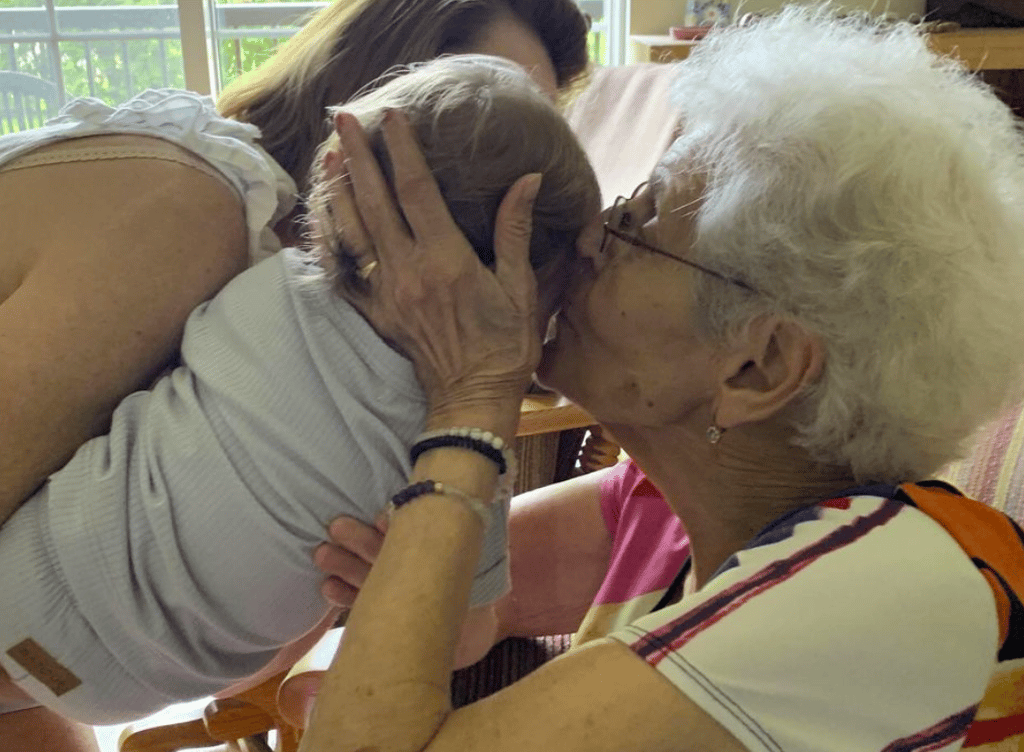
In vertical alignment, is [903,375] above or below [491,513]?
above

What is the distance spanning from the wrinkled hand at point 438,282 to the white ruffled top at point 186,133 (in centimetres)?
8

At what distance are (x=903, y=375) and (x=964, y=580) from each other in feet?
0.66

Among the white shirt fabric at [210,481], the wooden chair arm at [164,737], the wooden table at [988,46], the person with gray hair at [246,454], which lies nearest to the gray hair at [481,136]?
the person with gray hair at [246,454]

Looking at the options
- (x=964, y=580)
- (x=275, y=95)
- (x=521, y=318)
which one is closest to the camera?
(x=964, y=580)

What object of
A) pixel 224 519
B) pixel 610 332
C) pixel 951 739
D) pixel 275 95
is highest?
pixel 275 95

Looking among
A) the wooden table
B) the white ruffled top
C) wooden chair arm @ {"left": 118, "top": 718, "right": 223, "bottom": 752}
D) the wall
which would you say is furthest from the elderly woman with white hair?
the wall

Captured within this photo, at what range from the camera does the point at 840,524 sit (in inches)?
38.1

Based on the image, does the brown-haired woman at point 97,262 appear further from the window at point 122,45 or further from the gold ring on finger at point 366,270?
the window at point 122,45

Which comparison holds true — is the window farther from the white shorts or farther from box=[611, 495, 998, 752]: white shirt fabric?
box=[611, 495, 998, 752]: white shirt fabric

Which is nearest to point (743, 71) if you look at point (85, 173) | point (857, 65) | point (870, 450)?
point (857, 65)

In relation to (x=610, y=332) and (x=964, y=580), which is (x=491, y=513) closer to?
(x=610, y=332)

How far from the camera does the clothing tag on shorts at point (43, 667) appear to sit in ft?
3.30

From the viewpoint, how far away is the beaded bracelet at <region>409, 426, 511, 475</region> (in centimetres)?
101

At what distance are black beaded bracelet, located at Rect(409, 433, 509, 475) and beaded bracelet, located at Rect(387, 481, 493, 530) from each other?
1.6 inches
